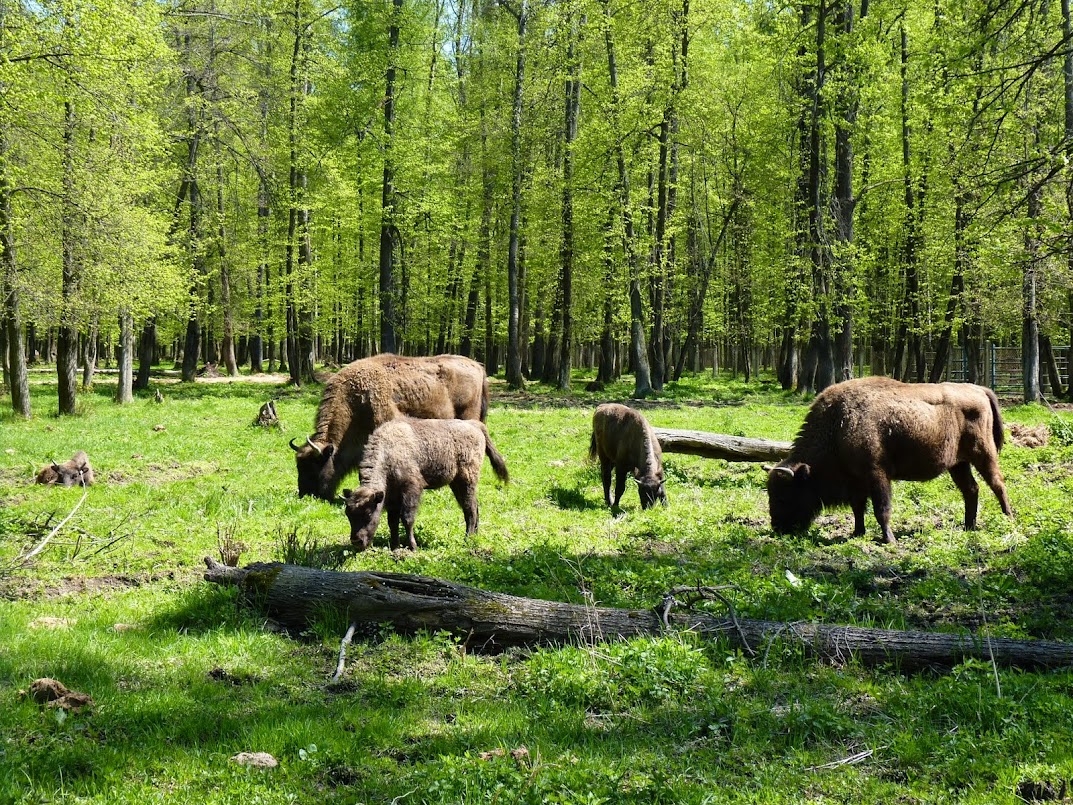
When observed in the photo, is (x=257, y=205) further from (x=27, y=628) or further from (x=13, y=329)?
(x=27, y=628)

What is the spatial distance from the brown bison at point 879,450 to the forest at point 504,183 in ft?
19.8

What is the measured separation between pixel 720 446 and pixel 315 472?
7.23 m

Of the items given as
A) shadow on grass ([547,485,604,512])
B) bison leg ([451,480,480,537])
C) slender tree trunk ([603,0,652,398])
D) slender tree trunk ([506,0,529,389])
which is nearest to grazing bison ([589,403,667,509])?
shadow on grass ([547,485,604,512])

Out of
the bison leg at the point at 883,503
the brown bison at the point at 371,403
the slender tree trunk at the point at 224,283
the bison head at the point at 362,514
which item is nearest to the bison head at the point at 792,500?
the bison leg at the point at 883,503

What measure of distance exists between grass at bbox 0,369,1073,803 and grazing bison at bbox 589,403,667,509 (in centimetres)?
91

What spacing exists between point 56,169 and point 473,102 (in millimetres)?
24918

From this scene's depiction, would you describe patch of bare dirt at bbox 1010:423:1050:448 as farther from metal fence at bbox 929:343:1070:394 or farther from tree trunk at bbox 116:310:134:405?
tree trunk at bbox 116:310:134:405

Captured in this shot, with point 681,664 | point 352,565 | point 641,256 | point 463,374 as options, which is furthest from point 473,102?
point 681,664

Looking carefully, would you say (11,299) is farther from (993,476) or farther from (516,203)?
(993,476)

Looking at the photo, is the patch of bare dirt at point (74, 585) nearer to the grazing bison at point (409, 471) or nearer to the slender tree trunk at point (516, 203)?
the grazing bison at point (409, 471)

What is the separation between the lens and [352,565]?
8469 mm

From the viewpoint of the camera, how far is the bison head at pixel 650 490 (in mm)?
12430

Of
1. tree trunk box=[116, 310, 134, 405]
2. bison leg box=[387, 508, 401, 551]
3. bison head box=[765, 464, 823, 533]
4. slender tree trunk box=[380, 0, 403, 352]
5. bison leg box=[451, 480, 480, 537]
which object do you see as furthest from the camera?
slender tree trunk box=[380, 0, 403, 352]

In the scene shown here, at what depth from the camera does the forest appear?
19547mm
